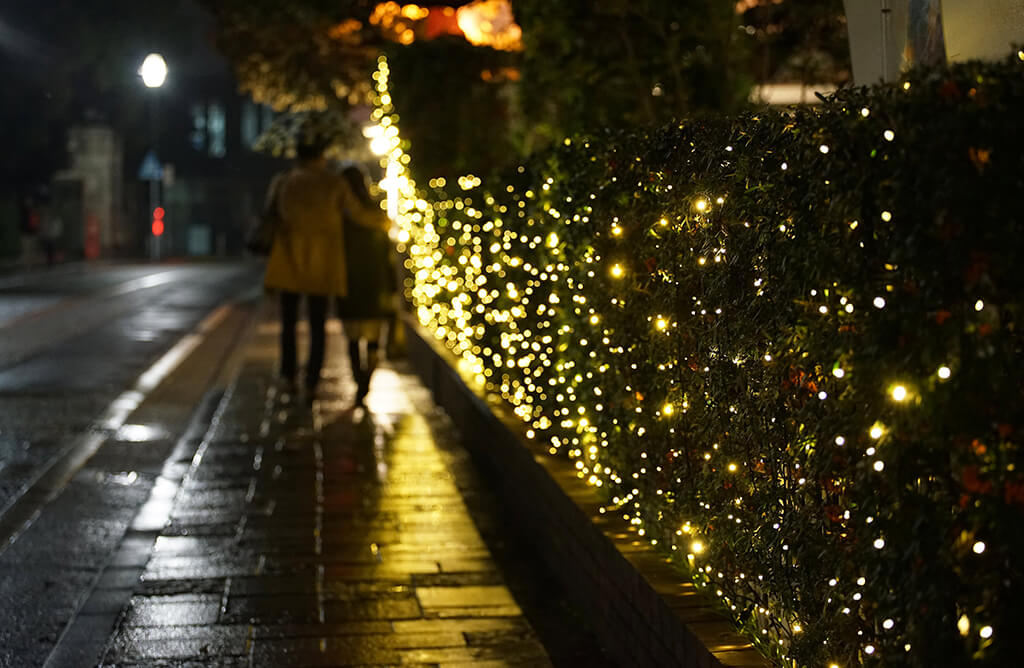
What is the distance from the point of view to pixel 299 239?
10.5 m

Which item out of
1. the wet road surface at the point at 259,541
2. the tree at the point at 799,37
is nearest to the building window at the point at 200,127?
the tree at the point at 799,37

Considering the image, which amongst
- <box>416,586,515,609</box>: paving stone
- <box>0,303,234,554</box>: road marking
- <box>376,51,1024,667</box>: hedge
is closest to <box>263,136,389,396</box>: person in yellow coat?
<box>0,303,234,554</box>: road marking

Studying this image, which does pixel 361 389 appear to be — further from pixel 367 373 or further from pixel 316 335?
pixel 316 335

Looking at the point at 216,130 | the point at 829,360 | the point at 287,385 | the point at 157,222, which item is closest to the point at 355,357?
the point at 287,385

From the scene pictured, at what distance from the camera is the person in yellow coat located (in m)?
10.4

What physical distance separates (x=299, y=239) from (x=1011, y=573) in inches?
327

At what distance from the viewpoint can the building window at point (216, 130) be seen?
270 feet

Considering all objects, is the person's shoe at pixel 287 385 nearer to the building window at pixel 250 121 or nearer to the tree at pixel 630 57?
the tree at pixel 630 57

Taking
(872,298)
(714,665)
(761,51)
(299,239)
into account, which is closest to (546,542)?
(714,665)

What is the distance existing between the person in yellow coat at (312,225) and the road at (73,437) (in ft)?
4.71

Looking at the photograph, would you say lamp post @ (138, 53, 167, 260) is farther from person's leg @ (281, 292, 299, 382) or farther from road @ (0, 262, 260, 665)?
person's leg @ (281, 292, 299, 382)

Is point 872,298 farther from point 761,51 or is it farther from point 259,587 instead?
point 761,51

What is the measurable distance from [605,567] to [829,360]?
2121 mm

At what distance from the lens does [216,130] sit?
83000 millimetres
